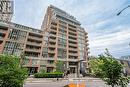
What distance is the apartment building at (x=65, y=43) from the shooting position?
6512cm

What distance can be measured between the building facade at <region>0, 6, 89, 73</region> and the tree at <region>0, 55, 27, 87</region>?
38.4 metres

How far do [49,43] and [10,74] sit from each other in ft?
178

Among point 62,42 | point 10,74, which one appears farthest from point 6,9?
point 10,74

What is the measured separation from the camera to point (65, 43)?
70750 millimetres

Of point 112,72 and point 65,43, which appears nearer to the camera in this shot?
point 112,72

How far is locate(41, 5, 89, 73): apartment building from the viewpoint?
65.1 metres

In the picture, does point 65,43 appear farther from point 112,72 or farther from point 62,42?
point 112,72

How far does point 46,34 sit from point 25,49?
519 inches

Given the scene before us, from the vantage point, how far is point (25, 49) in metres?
55.4

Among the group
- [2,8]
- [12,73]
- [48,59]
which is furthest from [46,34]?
[12,73]

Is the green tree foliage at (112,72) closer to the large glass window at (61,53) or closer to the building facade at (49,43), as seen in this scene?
the building facade at (49,43)

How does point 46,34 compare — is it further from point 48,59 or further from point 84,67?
point 84,67

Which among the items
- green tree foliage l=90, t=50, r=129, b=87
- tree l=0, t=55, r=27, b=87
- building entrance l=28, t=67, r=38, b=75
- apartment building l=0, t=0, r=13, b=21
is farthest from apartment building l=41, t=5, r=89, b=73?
green tree foliage l=90, t=50, r=129, b=87

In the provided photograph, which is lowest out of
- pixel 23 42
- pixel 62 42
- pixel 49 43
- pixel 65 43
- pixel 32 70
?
pixel 32 70
